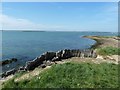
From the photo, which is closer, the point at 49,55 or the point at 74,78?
the point at 74,78

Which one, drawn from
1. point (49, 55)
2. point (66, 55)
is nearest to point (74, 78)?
point (49, 55)

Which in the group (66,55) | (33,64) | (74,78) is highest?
(66,55)

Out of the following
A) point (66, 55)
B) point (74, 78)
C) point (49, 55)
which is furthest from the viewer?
point (66, 55)

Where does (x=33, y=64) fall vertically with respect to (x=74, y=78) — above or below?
above

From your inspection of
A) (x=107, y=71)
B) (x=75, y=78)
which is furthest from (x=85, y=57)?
(x=75, y=78)

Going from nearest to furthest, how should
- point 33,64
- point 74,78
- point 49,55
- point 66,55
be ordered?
1. point 74,78
2. point 33,64
3. point 49,55
4. point 66,55

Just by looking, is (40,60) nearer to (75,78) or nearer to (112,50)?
(75,78)

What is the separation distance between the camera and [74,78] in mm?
16984

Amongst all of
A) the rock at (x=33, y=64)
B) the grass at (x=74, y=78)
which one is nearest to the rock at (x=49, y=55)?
the rock at (x=33, y=64)

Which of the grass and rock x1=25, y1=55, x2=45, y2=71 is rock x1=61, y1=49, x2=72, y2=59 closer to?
rock x1=25, y1=55, x2=45, y2=71

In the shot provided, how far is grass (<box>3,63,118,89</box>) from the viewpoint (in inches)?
621

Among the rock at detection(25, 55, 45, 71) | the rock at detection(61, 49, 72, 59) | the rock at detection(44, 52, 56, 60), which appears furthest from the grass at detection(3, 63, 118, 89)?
the rock at detection(61, 49, 72, 59)

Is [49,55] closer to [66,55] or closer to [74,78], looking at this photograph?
[66,55]

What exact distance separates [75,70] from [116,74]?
361cm
